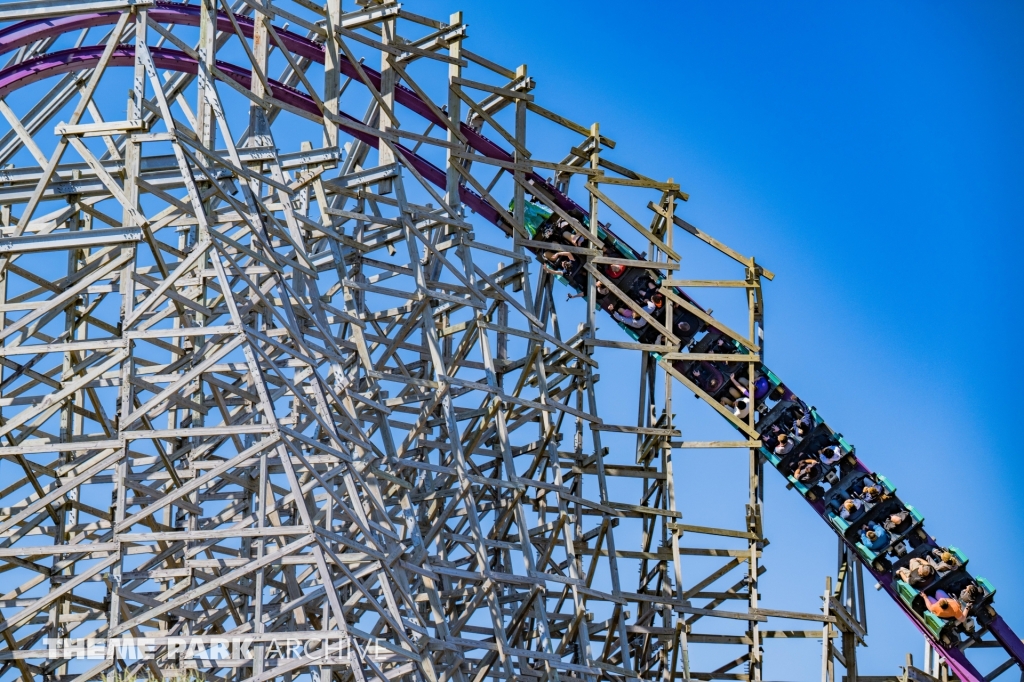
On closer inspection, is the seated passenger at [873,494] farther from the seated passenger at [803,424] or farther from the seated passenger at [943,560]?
the seated passenger at [803,424]

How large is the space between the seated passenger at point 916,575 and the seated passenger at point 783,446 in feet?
6.84

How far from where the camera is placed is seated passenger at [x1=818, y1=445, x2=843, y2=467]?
22.0m

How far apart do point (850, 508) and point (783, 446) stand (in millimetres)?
1157

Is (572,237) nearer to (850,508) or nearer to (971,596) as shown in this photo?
(850,508)

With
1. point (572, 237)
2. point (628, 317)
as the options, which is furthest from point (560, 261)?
point (628, 317)

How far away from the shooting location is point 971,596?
21.4 m

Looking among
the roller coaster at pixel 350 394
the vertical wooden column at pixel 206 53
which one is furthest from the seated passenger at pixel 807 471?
the vertical wooden column at pixel 206 53

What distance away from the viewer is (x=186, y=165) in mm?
15008

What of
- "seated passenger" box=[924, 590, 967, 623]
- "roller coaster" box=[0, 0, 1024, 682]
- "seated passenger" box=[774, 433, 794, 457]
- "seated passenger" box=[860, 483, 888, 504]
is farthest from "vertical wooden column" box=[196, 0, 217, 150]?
"seated passenger" box=[924, 590, 967, 623]

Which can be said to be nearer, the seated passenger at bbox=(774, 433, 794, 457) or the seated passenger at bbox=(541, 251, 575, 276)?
the seated passenger at bbox=(774, 433, 794, 457)

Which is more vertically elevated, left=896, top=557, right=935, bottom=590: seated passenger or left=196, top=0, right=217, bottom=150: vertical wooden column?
left=196, top=0, right=217, bottom=150: vertical wooden column

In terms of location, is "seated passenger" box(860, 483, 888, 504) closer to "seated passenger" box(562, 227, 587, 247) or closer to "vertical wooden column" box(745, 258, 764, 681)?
"vertical wooden column" box(745, 258, 764, 681)

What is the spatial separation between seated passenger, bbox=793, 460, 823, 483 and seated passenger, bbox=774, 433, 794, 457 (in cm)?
25

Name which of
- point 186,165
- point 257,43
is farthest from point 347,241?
point 186,165
